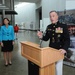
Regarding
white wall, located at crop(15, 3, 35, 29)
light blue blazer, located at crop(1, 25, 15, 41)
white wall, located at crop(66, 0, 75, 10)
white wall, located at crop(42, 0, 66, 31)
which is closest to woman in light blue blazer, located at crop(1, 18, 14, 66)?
light blue blazer, located at crop(1, 25, 15, 41)

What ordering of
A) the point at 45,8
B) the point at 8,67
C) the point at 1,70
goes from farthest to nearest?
the point at 45,8, the point at 8,67, the point at 1,70

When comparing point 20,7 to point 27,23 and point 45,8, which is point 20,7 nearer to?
point 27,23

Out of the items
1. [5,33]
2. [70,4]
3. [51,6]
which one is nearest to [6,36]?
[5,33]

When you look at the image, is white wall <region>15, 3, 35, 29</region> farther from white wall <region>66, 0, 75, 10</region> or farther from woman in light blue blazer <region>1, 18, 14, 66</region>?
woman in light blue blazer <region>1, 18, 14, 66</region>

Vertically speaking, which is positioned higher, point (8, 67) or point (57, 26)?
point (57, 26)

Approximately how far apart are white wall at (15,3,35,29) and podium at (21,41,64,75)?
21.7 meters

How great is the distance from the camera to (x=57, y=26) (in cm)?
244

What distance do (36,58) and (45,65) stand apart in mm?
173

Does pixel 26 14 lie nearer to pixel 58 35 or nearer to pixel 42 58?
pixel 58 35

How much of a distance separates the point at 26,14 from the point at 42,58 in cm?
2447

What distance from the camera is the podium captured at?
6.55 feet

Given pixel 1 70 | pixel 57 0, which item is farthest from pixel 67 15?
pixel 1 70

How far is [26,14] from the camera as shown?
26.0 m

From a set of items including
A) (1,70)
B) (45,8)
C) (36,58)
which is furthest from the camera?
(45,8)
